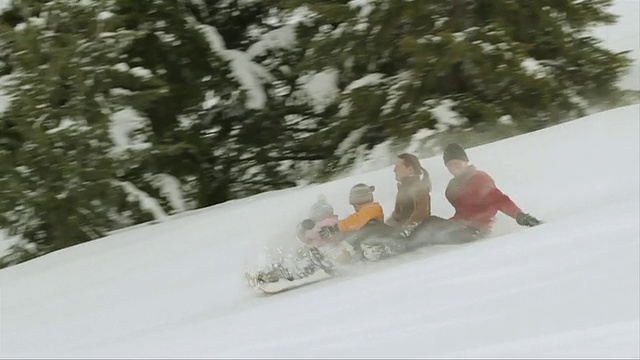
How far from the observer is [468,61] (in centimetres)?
140

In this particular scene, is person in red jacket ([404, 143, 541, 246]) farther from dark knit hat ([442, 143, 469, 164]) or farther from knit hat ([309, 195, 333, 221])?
knit hat ([309, 195, 333, 221])

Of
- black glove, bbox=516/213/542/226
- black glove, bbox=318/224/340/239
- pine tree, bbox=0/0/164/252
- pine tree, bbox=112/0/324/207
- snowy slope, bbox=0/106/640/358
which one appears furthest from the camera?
pine tree, bbox=112/0/324/207

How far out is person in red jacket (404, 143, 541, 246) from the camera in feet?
4.07

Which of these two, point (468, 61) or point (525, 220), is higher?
point (468, 61)

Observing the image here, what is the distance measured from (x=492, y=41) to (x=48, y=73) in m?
0.92

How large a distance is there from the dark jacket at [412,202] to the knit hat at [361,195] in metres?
0.05

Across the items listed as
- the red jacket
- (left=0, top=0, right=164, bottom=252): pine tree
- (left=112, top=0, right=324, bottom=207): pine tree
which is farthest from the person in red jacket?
(left=0, top=0, right=164, bottom=252): pine tree

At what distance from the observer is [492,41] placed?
1388 mm

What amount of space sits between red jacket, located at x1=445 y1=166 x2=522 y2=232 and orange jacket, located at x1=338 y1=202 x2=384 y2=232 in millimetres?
126

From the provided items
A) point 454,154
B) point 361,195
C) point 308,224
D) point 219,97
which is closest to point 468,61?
point 454,154

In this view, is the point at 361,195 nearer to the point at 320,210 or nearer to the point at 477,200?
the point at 320,210

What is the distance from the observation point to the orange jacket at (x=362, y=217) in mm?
1307

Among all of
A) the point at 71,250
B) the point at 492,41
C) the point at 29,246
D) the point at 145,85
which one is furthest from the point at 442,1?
the point at 29,246

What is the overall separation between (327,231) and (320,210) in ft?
0.24
